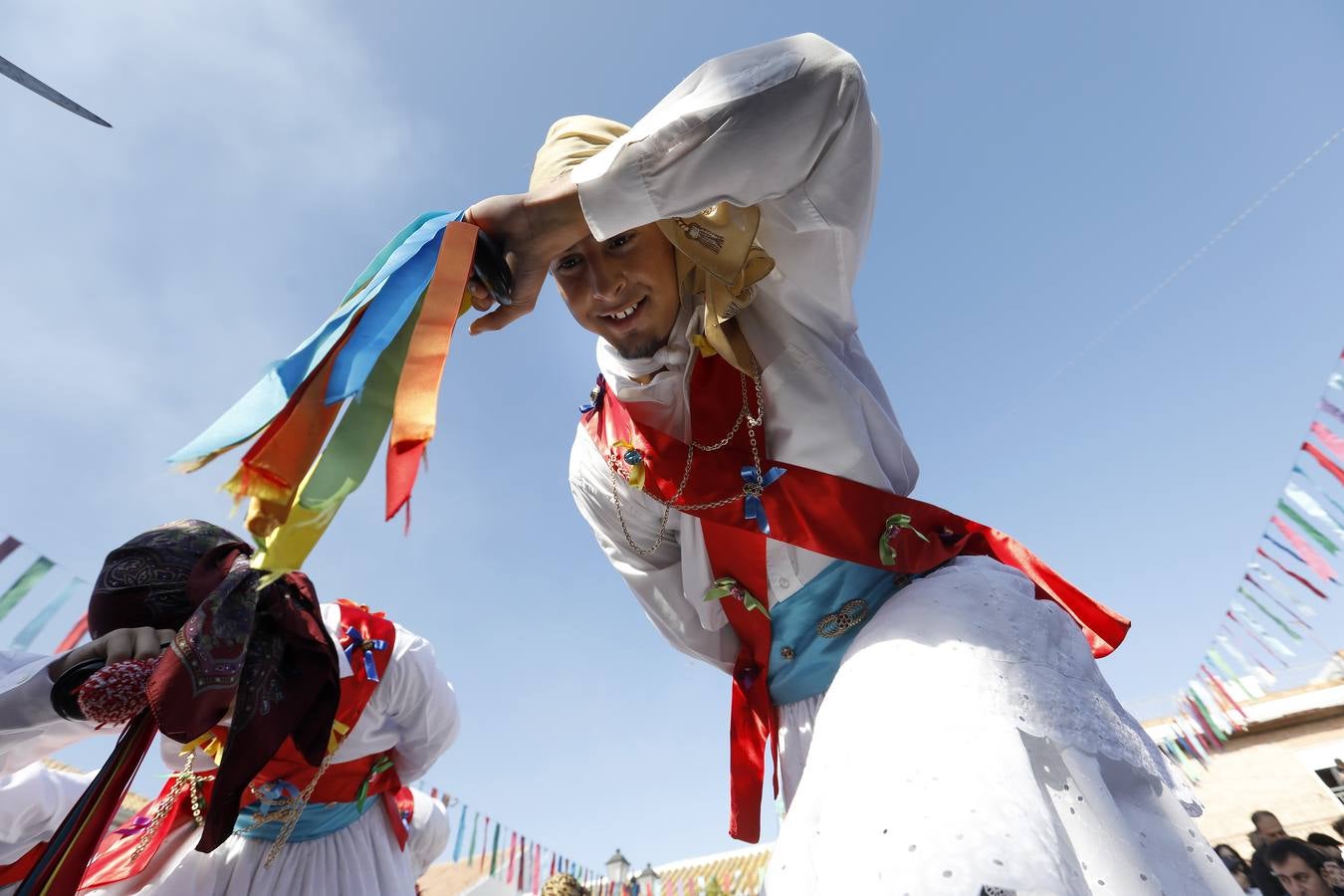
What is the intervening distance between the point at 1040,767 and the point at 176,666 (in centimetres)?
172

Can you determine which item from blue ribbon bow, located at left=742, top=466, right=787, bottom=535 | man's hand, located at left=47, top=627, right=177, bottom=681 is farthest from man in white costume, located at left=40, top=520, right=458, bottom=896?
blue ribbon bow, located at left=742, top=466, right=787, bottom=535

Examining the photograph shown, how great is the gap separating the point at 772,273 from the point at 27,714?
6.97ft

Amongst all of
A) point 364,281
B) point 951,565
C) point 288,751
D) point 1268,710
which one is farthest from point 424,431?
point 1268,710

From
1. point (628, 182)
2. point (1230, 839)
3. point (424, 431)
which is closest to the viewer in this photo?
point (424, 431)

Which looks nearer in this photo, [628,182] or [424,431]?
[424,431]

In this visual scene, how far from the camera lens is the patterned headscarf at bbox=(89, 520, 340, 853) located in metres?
1.71

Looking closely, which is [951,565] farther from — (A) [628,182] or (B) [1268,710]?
(B) [1268,710]

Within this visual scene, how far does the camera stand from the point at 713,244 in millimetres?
1736

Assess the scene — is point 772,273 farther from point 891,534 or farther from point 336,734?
point 336,734

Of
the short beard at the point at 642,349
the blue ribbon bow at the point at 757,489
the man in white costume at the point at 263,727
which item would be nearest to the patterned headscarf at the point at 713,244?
the short beard at the point at 642,349

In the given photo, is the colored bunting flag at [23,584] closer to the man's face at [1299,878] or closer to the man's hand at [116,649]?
the man's hand at [116,649]

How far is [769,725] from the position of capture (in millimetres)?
1800

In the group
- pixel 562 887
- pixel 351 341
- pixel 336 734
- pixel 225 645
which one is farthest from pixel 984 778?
pixel 562 887

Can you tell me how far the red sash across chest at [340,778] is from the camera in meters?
2.41
